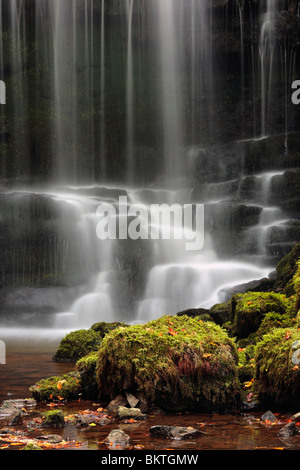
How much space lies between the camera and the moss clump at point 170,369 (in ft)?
15.3

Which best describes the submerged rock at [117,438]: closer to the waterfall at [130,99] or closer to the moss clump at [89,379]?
the moss clump at [89,379]

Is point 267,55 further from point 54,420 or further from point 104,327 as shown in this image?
point 54,420

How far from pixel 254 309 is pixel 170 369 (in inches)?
109

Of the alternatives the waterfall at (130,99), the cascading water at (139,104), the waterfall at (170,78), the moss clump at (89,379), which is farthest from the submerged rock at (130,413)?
the waterfall at (170,78)

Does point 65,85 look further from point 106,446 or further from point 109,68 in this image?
point 106,446

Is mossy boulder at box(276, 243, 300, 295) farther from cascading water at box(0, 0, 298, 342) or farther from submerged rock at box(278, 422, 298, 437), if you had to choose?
cascading water at box(0, 0, 298, 342)

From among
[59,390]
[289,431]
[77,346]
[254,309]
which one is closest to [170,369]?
[289,431]

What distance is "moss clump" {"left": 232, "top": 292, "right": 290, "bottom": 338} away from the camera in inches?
275

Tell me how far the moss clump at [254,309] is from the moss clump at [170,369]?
2.07 meters

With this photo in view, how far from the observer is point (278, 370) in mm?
4477

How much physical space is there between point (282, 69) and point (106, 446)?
28232mm

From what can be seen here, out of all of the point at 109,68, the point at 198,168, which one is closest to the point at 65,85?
the point at 109,68

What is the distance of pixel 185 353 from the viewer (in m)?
4.79

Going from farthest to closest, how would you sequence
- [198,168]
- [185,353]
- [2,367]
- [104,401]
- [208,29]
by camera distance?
[208,29] < [198,168] < [2,367] < [104,401] < [185,353]
